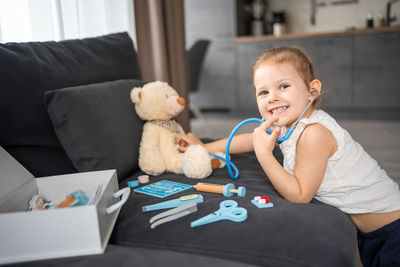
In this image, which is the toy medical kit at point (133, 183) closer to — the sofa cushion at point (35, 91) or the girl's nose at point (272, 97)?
the sofa cushion at point (35, 91)

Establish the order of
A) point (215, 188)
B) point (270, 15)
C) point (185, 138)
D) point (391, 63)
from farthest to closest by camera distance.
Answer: point (270, 15) < point (391, 63) < point (185, 138) < point (215, 188)

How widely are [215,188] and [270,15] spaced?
394cm

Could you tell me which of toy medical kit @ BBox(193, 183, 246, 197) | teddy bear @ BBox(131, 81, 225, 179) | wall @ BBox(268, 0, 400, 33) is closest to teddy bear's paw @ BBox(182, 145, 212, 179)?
teddy bear @ BBox(131, 81, 225, 179)

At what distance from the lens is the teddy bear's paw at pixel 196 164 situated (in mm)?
1155

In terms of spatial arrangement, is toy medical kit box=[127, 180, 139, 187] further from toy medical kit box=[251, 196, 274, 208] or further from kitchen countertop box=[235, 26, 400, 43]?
kitchen countertop box=[235, 26, 400, 43]

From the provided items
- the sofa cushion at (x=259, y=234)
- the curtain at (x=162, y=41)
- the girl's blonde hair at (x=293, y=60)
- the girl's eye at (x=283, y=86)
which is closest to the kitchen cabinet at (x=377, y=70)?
the curtain at (x=162, y=41)

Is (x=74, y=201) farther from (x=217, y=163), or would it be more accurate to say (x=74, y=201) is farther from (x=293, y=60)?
(x=293, y=60)

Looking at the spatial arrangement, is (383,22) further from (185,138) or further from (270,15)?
(185,138)

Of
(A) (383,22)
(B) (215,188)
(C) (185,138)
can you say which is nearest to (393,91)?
(A) (383,22)

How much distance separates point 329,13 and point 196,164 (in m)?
3.75

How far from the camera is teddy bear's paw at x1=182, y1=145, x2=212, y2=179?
45.5 inches

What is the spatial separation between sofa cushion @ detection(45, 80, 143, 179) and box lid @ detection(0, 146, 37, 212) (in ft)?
0.59

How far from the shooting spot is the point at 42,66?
111cm

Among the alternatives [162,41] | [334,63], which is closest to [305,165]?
[162,41]
